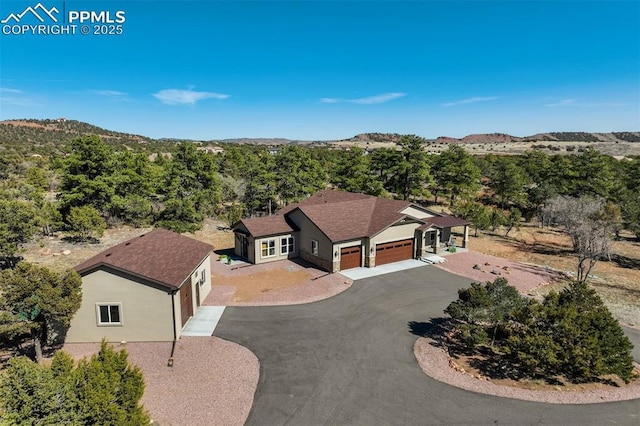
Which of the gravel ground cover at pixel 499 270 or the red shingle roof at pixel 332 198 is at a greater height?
the red shingle roof at pixel 332 198

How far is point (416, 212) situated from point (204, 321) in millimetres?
21950

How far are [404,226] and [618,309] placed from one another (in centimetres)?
1470

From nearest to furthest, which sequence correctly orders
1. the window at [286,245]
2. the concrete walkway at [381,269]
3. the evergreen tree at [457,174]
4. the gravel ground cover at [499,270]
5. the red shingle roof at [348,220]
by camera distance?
the gravel ground cover at [499,270] → the concrete walkway at [381,269] → the red shingle roof at [348,220] → the window at [286,245] → the evergreen tree at [457,174]

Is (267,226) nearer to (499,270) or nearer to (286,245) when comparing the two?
(286,245)

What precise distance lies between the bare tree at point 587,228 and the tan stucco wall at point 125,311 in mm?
26579

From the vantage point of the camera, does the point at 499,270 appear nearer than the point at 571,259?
Yes

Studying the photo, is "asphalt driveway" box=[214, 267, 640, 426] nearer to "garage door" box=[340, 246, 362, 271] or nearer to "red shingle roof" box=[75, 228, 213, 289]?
"red shingle roof" box=[75, 228, 213, 289]

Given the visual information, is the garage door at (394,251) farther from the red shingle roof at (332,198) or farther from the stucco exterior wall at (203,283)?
the stucco exterior wall at (203,283)

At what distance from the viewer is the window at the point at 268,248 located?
30.2m

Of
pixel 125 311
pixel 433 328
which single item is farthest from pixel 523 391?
pixel 125 311

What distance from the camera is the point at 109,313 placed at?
17.0 meters

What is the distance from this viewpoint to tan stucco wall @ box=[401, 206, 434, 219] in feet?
108

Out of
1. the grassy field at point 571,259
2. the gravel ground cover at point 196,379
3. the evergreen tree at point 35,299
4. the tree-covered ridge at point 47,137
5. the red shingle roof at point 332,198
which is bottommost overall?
the grassy field at point 571,259

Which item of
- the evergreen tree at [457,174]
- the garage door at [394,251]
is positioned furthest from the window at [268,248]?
the evergreen tree at [457,174]
